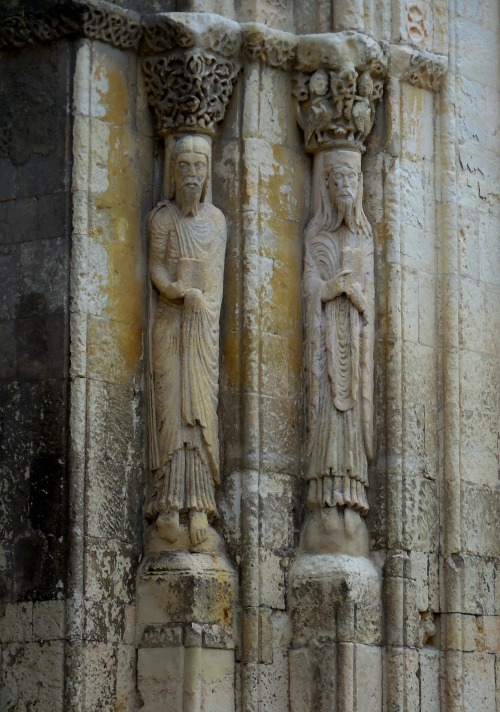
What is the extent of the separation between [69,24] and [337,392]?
2.82 meters

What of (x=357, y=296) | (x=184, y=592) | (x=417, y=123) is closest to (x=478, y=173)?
(x=417, y=123)

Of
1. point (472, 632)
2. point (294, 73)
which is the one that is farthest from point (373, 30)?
point (472, 632)

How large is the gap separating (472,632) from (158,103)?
3926 mm

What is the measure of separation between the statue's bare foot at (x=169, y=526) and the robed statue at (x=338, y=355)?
0.93m

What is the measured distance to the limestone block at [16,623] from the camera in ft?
44.9

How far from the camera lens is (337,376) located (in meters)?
14.6

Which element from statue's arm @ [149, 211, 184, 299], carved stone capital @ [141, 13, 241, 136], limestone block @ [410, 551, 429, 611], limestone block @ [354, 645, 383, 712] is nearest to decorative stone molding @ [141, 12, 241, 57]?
carved stone capital @ [141, 13, 241, 136]

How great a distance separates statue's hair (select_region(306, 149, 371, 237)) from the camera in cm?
1478

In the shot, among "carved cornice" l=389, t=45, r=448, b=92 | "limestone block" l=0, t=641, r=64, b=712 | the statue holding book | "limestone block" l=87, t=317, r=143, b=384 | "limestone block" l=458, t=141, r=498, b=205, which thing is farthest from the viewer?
"limestone block" l=458, t=141, r=498, b=205

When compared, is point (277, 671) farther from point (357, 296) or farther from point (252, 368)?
point (357, 296)

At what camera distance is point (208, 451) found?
14.2 m

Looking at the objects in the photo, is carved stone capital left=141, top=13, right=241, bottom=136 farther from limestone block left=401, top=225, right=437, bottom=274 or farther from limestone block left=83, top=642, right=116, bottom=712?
limestone block left=83, top=642, right=116, bottom=712

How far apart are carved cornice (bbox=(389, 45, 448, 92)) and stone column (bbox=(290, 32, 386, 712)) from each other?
179 mm

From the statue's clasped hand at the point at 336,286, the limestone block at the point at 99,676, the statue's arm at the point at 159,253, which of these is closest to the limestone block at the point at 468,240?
the statue's clasped hand at the point at 336,286
